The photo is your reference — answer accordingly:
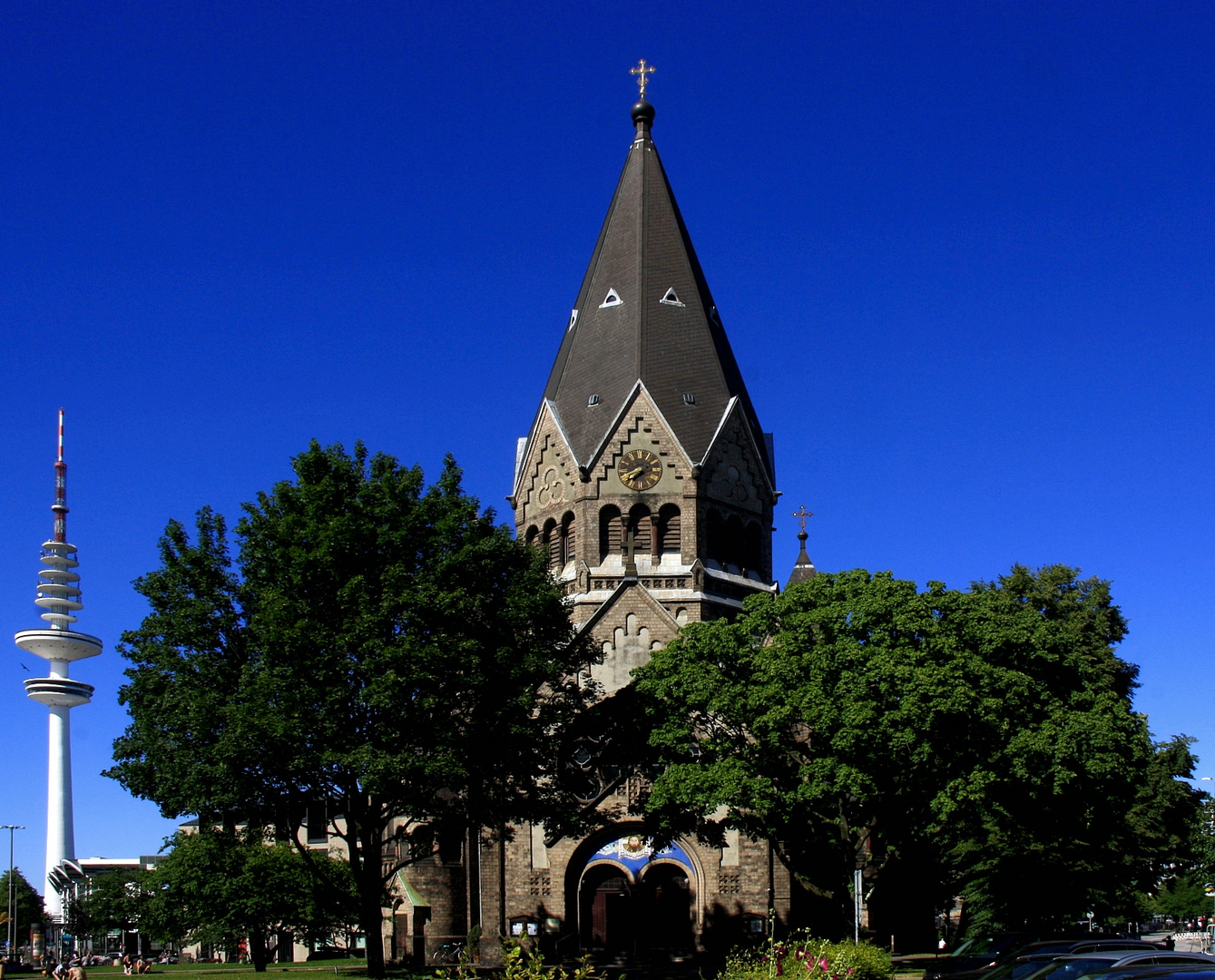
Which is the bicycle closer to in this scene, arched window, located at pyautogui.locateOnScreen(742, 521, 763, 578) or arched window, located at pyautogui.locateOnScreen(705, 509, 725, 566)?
arched window, located at pyautogui.locateOnScreen(705, 509, 725, 566)

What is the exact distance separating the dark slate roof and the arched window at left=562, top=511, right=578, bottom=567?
82.5 inches

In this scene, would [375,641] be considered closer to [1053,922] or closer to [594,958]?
[594,958]

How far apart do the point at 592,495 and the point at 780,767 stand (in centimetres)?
1428

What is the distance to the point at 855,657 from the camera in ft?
102

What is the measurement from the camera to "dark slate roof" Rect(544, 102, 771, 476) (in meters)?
45.3

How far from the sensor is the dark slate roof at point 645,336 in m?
45.3

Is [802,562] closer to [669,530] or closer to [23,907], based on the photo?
[669,530]

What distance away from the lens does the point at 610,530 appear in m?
43.9

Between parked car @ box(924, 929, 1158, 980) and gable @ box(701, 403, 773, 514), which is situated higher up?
gable @ box(701, 403, 773, 514)

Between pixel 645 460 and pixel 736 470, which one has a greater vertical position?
pixel 645 460

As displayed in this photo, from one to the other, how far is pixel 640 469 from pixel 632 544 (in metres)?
2.60

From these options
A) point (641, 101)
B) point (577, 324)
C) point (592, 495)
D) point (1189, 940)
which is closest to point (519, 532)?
point (592, 495)

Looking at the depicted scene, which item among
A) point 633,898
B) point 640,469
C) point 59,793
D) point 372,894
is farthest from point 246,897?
point 59,793

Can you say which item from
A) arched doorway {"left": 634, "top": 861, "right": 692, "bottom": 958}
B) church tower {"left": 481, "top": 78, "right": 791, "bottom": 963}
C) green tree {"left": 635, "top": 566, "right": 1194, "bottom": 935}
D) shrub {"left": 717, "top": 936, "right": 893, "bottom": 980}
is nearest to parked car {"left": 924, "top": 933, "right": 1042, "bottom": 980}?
green tree {"left": 635, "top": 566, "right": 1194, "bottom": 935}
